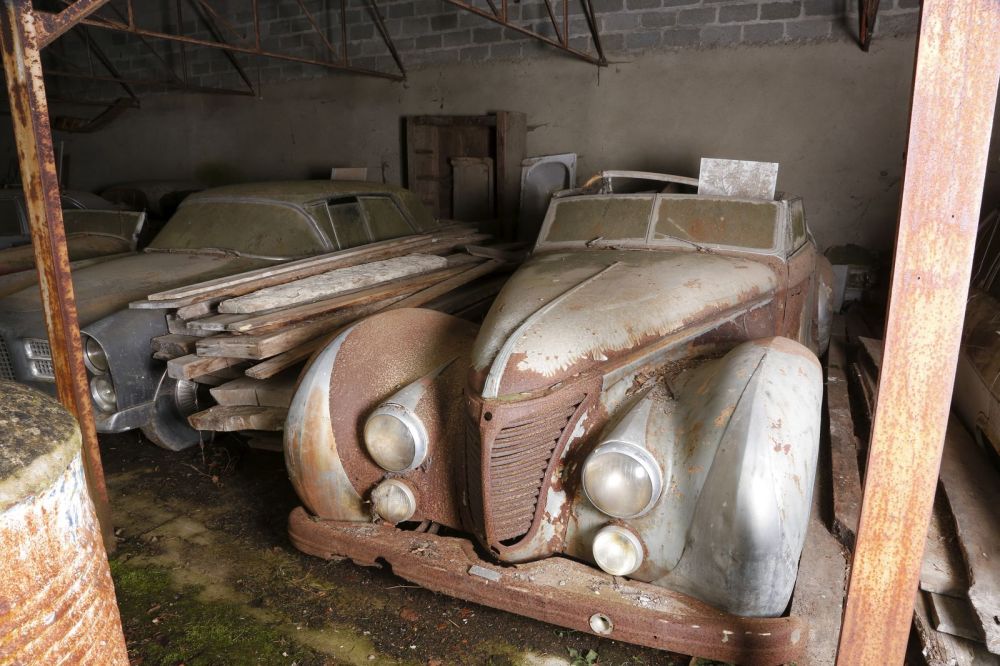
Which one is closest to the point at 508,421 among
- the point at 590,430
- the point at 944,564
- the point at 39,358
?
the point at 590,430

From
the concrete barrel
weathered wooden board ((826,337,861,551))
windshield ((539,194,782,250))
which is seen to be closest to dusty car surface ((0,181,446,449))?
windshield ((539,194,782,250))

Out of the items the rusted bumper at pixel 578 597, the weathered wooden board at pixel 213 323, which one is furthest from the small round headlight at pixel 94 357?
the rusted bumper at pixel 578 597

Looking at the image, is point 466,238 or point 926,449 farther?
point 466,238

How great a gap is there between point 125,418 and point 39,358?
636mm

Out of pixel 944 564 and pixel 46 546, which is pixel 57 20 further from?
pixel 944 564

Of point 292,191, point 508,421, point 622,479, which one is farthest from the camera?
point 292,191

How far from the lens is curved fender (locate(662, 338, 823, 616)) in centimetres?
219

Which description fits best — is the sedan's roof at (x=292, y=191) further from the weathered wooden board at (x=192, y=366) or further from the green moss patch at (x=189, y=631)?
the green moss patch at (x=189, y=631)

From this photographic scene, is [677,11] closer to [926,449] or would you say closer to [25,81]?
[25,81]

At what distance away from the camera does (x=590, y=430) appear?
2.67 m

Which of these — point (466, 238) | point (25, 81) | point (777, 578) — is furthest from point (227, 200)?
point (777, 578)

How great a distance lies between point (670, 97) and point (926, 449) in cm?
723

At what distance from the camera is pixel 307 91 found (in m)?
10.4

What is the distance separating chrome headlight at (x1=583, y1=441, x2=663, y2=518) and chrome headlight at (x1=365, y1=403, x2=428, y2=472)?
713 millimetres
